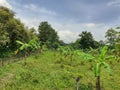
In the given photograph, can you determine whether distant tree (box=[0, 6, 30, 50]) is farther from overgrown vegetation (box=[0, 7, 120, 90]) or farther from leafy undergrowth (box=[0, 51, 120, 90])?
leafy undergrowth (box=[0, 51, 120, 90])

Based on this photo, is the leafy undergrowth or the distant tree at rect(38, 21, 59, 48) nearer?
the leafy undergrowth

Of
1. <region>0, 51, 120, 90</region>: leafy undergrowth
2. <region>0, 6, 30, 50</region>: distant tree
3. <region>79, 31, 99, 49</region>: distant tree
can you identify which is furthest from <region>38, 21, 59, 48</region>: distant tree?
<region>0, 51, 120, 90</region>: leafy undergrowth

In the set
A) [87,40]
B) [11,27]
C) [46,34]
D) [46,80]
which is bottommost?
[46,80]

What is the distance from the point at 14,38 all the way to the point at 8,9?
5.72 metres

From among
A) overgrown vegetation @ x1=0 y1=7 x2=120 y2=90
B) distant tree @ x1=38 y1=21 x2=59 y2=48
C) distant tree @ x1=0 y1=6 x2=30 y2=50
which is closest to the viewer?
overgrown vegetation @ x1=0 y1=7 x2=120 y2=90

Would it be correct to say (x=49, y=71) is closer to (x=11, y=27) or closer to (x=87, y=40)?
(x=11, y=27)

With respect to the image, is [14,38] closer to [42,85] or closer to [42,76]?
[42,76]

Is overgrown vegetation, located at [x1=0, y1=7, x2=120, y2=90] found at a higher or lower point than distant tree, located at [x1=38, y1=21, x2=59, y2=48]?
lower

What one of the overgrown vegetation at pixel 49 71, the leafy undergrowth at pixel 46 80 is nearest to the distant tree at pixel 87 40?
the overgrown vegetation at pixel 49 71

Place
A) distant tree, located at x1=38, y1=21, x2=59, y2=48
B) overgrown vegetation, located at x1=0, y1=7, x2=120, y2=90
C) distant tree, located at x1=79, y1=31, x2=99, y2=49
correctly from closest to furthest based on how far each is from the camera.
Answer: overgrown vegetation, located at x1=0, y1=7, x2=120, y2=90 < distant tree, located at x1=79, y1=31, x2=99, y2=49 < distant tree, located at x1=38, y1=21, x2=59, y2=48

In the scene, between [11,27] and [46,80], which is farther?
[11,27]

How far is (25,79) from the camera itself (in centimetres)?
2619

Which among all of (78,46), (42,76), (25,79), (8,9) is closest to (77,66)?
(42,76)

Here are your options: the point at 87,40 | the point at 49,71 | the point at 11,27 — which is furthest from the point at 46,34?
the point at 49,71
